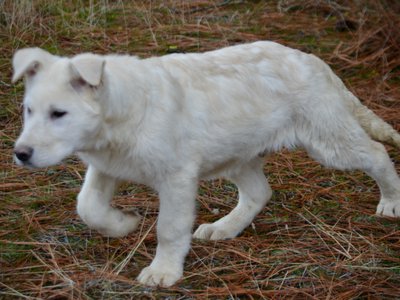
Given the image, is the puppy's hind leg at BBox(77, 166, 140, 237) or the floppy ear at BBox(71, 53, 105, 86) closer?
the floppy ear at BBox(71, 53, 105, 86)

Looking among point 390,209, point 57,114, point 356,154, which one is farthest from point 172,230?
point 390,209

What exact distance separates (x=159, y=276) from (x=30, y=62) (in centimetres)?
139

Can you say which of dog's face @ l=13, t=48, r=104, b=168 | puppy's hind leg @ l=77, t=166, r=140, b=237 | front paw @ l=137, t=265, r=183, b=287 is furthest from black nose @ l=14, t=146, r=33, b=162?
front paw @ l=137, t=265, r=183, b=287

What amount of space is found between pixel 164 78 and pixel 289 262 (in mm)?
1335

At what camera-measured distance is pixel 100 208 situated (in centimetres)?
443

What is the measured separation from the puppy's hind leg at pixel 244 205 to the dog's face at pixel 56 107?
1.39m

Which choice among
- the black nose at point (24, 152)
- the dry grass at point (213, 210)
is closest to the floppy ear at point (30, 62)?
the black nose at point (24, 152)

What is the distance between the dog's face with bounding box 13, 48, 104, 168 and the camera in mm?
3854

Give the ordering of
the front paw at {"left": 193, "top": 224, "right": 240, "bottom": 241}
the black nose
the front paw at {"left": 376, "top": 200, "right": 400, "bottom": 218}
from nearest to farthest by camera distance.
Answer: the black nose
the front paw at {"left": 193, "top": 224, "right": 240, "bottom": 241}
the front paw at {"left": 376, "top": 200, "right": 400, "bottom": 218}

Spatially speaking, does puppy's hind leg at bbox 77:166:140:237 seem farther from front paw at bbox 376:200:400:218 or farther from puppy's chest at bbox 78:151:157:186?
front paw at bbox 376:200:400:218

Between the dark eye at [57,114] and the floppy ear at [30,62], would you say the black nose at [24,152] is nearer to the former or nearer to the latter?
the dark eye at [57,114]

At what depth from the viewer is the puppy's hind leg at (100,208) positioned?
443cm

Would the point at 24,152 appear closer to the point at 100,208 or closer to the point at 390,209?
the point at 100,208

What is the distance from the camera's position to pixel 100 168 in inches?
172
